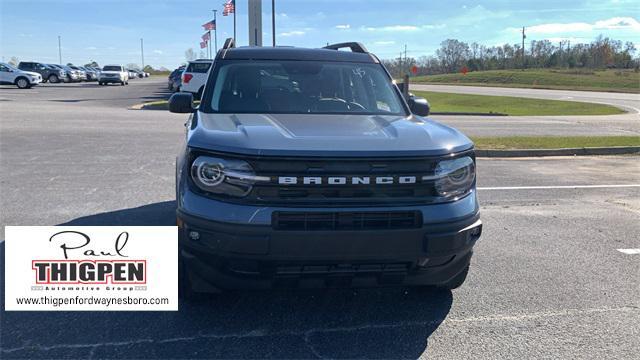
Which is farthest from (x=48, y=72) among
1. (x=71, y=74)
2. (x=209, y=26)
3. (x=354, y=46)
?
(x=354, y=46)

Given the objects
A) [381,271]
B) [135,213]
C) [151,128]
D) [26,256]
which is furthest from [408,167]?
[151,128]

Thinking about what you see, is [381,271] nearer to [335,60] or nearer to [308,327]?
[308,327]

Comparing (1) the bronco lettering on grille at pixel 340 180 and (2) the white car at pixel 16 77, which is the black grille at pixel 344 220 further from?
(2) the white car at pixel 16 77

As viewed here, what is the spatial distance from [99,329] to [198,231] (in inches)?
41.8

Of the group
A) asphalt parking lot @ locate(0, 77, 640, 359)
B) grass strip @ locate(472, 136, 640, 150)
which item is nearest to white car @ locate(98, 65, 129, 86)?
grass strip @ locate(472, 136, 640, 150)

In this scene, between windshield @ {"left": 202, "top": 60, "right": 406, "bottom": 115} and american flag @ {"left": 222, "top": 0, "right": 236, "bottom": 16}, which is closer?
windshield @ {"left": 202, "top": 60, "right": 406, "bottom": 115}

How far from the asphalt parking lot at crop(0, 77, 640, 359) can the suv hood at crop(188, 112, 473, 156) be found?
3.88 ft

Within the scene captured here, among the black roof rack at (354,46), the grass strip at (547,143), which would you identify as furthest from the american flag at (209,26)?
the black roof rack at (354,46)

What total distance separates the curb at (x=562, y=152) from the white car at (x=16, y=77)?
3597 cm

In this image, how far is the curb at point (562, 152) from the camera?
1155 centimetres

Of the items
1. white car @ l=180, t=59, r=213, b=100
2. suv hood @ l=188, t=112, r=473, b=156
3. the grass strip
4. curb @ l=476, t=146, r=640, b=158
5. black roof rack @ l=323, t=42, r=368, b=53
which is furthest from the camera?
white car @ l=180, t=59, r=213, b=100

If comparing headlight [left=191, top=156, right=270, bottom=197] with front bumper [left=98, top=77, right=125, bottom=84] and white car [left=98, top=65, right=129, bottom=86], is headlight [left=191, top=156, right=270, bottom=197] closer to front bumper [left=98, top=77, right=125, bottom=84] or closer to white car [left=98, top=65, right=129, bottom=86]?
white car [left=98, top=65, right=129, bottom=86]

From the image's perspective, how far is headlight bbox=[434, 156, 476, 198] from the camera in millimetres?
3295

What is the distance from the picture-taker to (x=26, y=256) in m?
3.68
